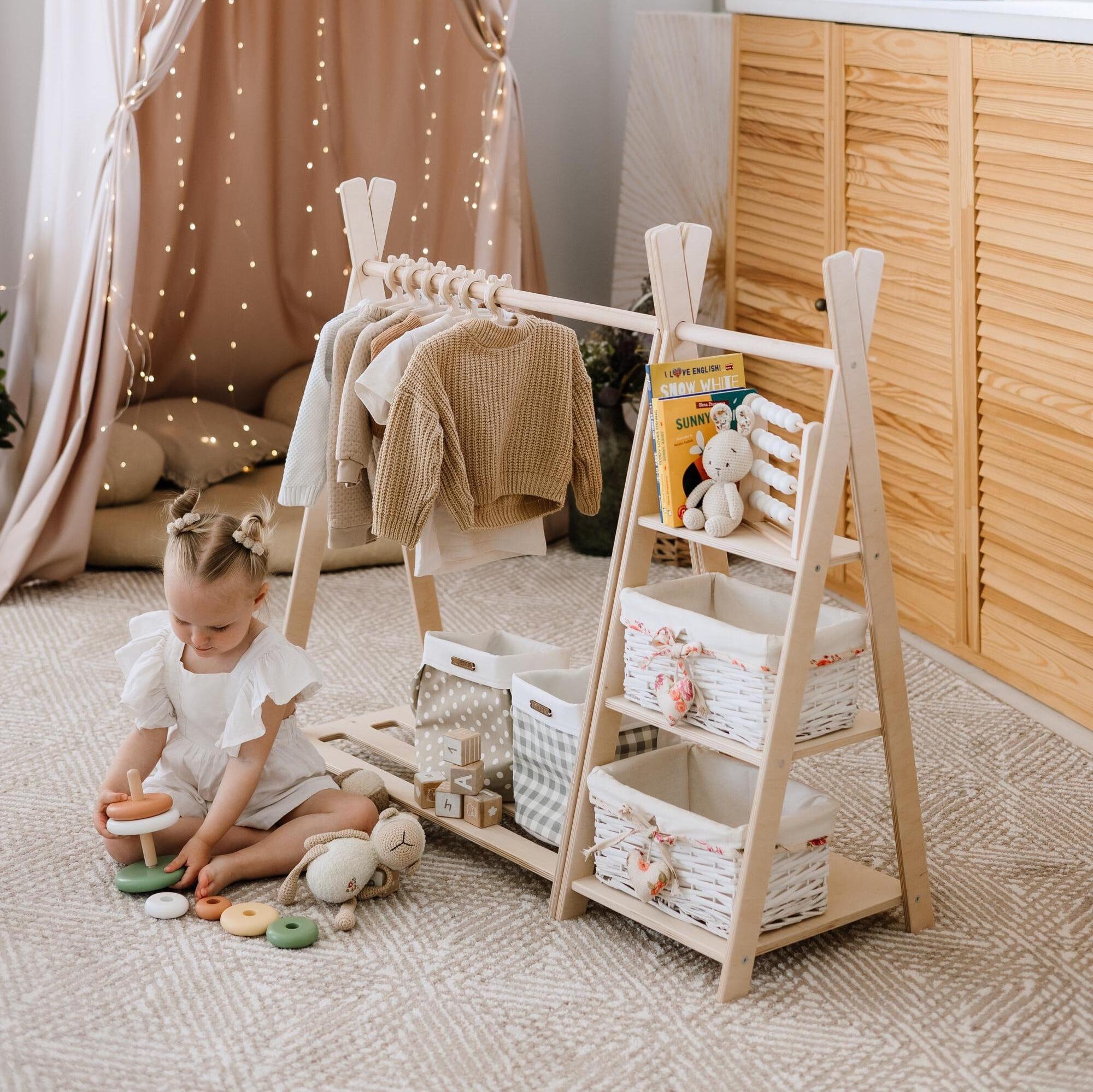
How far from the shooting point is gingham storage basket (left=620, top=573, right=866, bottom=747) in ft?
5.42

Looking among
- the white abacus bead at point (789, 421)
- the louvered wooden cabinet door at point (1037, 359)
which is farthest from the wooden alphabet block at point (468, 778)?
the louvered wooden cabinet door at point (1037, 359)

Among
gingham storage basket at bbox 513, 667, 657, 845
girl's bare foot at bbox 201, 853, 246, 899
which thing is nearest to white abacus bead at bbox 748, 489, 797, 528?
gingham storage basket at bbox 513, 667, 657, 845

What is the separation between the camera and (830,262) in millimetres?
1571

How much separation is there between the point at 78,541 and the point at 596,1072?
7.07 feet

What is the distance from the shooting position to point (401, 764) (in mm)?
2371

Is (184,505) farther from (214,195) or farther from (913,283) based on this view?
(214,195)

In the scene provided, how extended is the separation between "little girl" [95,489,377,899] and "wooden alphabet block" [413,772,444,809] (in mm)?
91

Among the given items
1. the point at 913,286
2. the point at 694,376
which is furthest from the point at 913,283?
the point at 694,376

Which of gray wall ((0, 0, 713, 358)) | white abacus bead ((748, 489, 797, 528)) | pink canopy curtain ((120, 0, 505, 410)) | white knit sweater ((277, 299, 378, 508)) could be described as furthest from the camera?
gray wall ((0, 0, 713, 358))

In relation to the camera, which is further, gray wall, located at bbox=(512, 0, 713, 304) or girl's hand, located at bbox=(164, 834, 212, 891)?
gray wall, located at bbox=(512, 0, 713, 304)

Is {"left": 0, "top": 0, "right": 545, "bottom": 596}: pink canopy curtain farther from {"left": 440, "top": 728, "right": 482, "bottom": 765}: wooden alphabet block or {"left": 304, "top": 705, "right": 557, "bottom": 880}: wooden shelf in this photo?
{"left": 440, "top": 728, "right": 482, "bottom": 765}: wooden alphabet block

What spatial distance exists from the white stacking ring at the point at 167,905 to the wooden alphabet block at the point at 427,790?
0.39 meters

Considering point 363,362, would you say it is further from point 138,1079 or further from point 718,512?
point 138,1079

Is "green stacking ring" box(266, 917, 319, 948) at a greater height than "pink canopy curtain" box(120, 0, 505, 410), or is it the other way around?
"pink canopy curtain" box(120, 0, 505, 410)
